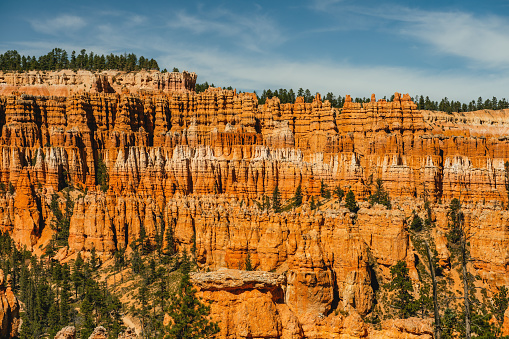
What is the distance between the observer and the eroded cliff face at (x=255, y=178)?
74.9 meters

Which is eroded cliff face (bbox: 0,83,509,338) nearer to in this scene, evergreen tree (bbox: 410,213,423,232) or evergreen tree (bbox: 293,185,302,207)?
evergreen tree (bbox: 410,213,423,232)

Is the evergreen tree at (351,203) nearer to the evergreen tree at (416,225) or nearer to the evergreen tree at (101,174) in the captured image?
the evergreen tree at (416,225)

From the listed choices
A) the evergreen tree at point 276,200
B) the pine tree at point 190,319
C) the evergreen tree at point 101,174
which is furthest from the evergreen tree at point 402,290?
the evergreen tree at point 101,174

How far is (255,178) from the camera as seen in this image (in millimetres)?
101188

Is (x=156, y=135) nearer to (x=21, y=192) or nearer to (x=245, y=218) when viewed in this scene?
(x=21, y=192)

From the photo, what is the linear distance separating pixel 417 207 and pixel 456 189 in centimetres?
979

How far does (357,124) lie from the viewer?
106 metres

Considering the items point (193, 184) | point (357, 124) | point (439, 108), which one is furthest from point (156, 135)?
point (439, 108)

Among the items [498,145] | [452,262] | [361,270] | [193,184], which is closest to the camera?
[361,270]

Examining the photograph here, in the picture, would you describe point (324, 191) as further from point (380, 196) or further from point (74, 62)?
point (74, 62)

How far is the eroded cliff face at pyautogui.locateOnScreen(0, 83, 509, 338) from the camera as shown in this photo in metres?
74.9

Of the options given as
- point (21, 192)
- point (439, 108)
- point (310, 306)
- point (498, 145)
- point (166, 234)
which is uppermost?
point (439, 108)

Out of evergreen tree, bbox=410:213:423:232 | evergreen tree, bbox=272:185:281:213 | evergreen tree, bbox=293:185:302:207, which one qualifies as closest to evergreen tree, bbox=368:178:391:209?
evergreen tree, bbox=410:213:423:232

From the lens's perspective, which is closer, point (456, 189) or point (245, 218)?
point (245, 218)
